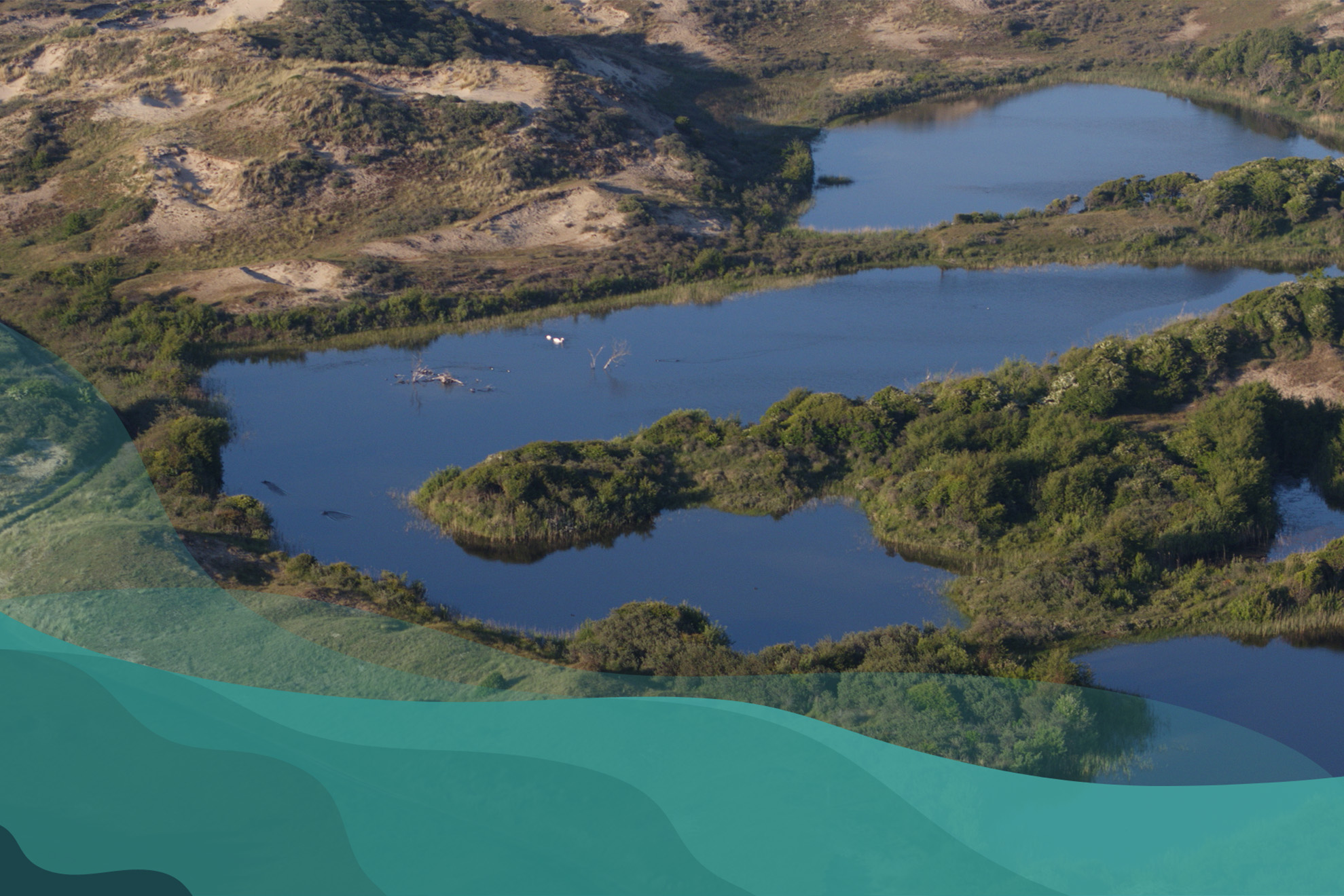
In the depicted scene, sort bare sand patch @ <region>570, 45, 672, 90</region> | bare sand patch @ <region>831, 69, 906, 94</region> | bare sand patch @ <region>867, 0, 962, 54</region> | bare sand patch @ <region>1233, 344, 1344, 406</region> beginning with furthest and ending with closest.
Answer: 1. bare sand patch @ <region>867, 0, 962, 54</region>
2. bare sand patch @ <region>831, 69, 906, 94</region>
3. bare sand patch @ <region>570, 45, 672, 90</region>
4. bare sand patch @ <region>1233, 344, 1344, 406</region>

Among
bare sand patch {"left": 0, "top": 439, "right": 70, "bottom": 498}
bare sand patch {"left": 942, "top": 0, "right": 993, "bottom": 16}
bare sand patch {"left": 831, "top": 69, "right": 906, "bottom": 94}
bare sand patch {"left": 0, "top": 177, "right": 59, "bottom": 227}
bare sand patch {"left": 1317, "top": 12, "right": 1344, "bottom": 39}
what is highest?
bare sand patch {"left": 1317, "top": 12, "right": 1344, "bottom": 39}

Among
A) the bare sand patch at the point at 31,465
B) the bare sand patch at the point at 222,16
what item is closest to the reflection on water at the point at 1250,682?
the bare sand patch at the point at 31,465

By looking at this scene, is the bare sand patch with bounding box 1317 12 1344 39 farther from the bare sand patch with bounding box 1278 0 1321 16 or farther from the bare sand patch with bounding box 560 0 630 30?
the bare sand patch with bounding box 560 0 630 30

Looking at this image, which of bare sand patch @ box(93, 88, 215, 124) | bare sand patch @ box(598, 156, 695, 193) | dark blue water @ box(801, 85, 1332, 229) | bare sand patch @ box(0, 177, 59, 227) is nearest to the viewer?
bare sand patch @ box(0, 177, 59, 227)

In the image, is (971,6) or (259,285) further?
(971,6)

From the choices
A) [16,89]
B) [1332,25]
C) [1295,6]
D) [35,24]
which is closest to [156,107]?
[16,89]

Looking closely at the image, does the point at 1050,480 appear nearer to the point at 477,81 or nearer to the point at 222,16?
the point at 477,81

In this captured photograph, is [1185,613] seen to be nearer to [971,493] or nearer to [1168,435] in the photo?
[971,493]

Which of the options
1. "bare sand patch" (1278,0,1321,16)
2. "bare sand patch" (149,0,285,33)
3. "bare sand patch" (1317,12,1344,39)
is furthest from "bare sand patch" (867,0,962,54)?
"bare sand patch" (149,0,285,33)
